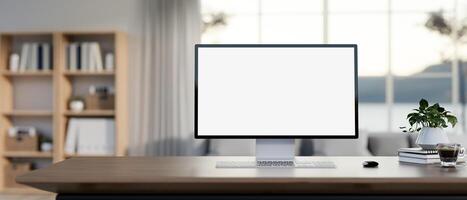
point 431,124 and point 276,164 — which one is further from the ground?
point 431,124

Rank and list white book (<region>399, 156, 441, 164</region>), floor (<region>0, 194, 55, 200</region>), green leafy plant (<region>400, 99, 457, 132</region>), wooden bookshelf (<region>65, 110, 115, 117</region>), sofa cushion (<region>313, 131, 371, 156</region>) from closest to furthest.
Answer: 1. white book (<region>399, 156, 441, 164</region>)
2. green leafy plant (<region>400, 99, 457, 132</region>)
3. sofa cushion (<region>313, 131, 371, 156</region>)
4. floor (<region>0, 194, 55, 200</region>)
5. wooden bookshelf (<region>65, 110, 115, 117</region>)

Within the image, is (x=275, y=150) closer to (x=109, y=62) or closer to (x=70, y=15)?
(x=109, y=62)

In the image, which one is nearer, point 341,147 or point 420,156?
point 420,156

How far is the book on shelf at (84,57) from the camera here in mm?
5305

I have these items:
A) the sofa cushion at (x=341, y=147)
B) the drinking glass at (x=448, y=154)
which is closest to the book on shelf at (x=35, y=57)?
the sofa cushion at (x=341, y=147)

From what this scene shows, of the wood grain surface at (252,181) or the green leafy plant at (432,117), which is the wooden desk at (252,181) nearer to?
the wood grain surface at (252,181)

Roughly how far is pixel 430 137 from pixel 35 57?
3.88m

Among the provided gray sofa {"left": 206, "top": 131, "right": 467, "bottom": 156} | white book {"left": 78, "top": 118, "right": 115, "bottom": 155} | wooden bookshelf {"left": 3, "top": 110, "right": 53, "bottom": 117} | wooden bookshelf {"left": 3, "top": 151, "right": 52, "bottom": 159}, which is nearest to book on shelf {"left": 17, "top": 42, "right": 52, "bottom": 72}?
wooden bookshelf {"left": 3, "top": 110, "right": 53, "bottom": 117}

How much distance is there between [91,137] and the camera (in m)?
5.32

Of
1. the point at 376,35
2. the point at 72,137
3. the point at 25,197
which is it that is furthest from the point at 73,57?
the point at 376,35

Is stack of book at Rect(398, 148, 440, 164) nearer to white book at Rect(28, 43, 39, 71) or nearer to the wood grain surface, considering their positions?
the wood grain surface

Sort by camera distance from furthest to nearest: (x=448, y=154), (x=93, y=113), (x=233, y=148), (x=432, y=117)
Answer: (x=93, y=113) → (x=233, y=148) → (x=432, y=117) → (x=448, y=154)

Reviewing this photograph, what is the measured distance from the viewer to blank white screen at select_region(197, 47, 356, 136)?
7.45 feet

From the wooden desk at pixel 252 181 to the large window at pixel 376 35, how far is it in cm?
366
